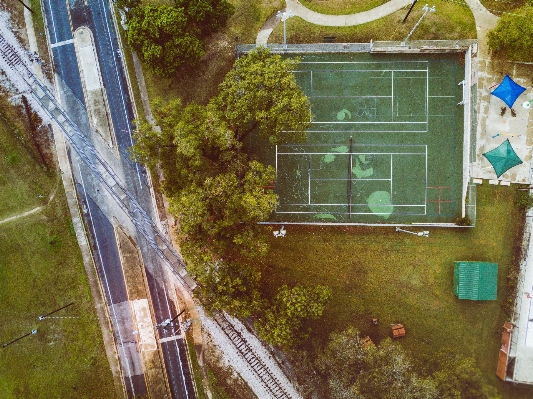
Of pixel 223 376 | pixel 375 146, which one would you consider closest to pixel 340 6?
pixel 375 146

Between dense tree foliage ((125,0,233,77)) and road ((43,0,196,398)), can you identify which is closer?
dense tree foliage ((125,0,233,77))

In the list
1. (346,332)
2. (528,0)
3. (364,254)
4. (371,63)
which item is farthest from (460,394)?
(528,0)

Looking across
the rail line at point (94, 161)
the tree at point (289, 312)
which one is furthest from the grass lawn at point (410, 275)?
the rail line at point (94, 161)

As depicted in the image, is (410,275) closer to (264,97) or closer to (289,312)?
(289,312)

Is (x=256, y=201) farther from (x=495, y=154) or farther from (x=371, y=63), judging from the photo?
(x=495, y=154)

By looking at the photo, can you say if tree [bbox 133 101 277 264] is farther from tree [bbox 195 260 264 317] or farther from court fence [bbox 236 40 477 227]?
court fence [bbox 236 40 477 227]

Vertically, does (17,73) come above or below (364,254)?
above

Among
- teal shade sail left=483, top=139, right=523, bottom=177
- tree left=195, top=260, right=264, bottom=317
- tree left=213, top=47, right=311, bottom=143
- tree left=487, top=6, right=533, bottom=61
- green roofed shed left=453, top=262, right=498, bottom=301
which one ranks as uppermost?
tree left=487, top=6, right=533, bottom=61

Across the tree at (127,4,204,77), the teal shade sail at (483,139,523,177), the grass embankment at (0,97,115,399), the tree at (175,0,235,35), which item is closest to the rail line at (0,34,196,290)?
the grass embankment at (0,97,115,399)
